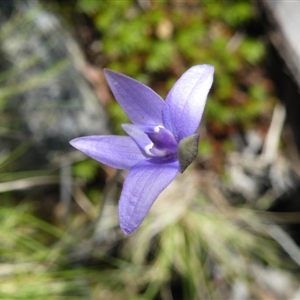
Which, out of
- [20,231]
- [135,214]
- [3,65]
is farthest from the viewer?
[20,231]

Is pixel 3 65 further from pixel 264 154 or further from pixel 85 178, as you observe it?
pixel 264 154

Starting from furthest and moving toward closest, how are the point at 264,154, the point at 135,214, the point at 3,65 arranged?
the point at 264,154, the point at 3,65, the point at 135,214

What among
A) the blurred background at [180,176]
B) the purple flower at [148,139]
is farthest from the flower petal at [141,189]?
the blurred background at [180,176]

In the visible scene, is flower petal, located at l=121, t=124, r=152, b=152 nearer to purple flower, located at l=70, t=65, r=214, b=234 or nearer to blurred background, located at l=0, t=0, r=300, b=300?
purple flower, located at l=70, t=65, r=214, b=234

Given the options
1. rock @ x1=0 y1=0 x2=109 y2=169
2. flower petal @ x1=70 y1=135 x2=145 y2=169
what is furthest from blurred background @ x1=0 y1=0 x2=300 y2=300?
flower petal @ x1=70 y1=135 x2=145 y2=169

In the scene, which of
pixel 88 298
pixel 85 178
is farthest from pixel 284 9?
pixel 88 298

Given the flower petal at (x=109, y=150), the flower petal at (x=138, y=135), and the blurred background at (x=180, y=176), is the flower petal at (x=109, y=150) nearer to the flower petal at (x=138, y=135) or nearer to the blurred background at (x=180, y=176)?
the flower petal at (x=138, y=135)

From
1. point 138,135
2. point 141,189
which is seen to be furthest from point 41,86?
point 141,189
